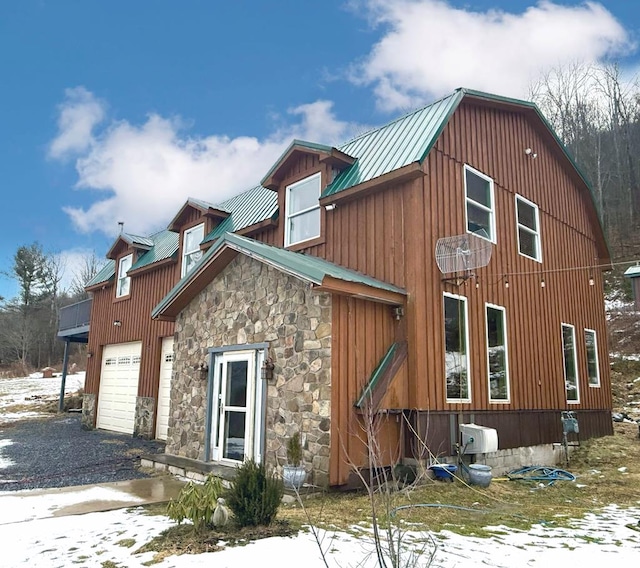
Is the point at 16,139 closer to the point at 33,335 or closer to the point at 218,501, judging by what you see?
the point at 33,335

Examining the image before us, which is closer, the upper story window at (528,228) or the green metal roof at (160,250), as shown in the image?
the upper story window at (528,228)

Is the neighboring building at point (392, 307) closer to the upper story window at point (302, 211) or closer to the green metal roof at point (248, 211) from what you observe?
the upper story window at point (302, 211)

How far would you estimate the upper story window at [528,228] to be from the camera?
10.6 meters

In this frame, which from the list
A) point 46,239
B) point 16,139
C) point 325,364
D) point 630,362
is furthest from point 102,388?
point 46,239

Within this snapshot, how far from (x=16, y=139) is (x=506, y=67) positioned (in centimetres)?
2819

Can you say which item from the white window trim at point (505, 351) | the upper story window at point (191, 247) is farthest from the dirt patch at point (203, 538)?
the upper story window at point (191, 247)

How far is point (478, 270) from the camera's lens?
29.8 ft

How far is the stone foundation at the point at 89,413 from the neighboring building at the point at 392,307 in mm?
8040

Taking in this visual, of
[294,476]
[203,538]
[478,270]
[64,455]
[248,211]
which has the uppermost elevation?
[248,211]

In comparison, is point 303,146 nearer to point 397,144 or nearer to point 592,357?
point 397,144

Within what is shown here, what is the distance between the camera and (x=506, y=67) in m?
25.7

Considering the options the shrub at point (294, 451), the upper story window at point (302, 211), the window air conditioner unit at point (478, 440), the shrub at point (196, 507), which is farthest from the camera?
the upper story window at point (302, 211)

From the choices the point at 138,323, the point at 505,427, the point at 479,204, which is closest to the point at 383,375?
the point at 505,427

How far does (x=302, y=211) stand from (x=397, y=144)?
2203 millimetres
